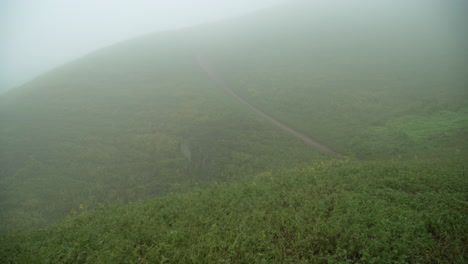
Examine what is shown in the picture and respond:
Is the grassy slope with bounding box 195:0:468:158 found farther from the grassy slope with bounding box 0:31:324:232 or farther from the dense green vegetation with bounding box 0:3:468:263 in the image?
the grassy slope with bounding box 0:31:324:232

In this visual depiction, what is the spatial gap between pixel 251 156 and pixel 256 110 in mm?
13730

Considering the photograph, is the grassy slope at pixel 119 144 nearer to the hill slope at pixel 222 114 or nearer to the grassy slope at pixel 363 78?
the hill slope at pixel 222 114

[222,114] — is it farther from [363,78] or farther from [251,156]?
[363,78]

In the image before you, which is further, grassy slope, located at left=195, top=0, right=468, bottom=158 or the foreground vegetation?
grassy slope, located at left=195, top=0, right=468, bottom=158

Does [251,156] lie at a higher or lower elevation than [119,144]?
lower

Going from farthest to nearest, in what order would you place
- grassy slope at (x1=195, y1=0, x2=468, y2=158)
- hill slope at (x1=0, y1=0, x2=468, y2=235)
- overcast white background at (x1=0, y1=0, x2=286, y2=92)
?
overcast white background at (x1=0, y1=0, x2=286, y2=92) → grassy slope at (x1=195, y1=0, x2=468, y2=158) → hill slope at (x1=0, y1=0, x2=468, y2=235)

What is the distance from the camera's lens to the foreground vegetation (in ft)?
24.8

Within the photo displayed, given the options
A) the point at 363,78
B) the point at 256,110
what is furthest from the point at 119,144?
the point at 363,78

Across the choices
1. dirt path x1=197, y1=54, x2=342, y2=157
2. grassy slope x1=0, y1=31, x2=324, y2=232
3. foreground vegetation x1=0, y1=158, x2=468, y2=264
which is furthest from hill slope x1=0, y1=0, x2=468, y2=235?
foreground vegetation x1=0, y1=158, x2=468, y2=264

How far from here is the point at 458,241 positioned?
7230 millimetres

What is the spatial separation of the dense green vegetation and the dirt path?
1.01 metres

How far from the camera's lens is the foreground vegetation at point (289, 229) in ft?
24.8

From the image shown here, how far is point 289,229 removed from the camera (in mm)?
8891

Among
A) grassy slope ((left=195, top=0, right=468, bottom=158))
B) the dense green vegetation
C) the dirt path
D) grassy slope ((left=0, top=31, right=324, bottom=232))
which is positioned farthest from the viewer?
the dirt path
